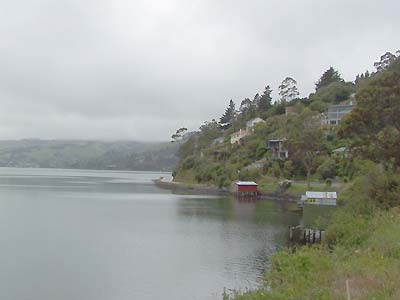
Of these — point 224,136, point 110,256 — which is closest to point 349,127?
point 110,256

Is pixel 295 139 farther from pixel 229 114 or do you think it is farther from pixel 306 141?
pixel 229 114

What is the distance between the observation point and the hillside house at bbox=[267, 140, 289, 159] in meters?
96.6

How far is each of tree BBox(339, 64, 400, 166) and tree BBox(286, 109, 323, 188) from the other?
4026 cm

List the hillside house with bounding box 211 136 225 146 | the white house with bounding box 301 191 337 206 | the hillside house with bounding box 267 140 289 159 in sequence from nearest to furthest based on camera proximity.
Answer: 1. the white house with bounding box 301 191 337 206
2. the hillside house with bounding box 267 140 289 159
3. the hillside house with bounding box 211 136 225 146

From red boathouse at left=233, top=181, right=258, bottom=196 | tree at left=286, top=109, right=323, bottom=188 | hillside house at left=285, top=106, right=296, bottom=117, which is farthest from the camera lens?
hillside house at left=285, top=106, right=296, bottom=117

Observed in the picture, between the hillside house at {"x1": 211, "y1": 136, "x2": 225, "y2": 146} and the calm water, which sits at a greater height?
the hillside house at {"x1": 211, "y1": 136, "x2": 225, "y2": 146}

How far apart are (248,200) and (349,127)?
1692 inches

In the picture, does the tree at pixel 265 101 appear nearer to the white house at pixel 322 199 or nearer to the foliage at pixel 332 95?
the foliage at pixel 332 95

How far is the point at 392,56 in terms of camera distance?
9388cm

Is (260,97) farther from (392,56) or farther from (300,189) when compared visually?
(300,189)

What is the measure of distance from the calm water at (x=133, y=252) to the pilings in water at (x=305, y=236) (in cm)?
118

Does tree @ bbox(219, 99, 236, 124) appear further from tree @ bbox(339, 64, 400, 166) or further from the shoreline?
tree @ bbox(339, 64, 400, 166)

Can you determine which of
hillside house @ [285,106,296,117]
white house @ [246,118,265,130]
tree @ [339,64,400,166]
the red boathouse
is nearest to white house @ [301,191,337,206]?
tree @ [339,64,400,166]

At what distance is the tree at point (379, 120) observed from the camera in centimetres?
3475
